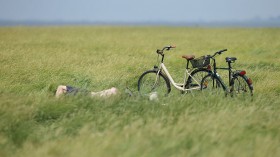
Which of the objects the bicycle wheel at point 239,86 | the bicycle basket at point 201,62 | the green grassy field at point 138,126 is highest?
the bicycle basket at point 201,62

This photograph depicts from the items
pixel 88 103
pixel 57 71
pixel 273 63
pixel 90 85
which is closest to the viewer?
pixel 88 103

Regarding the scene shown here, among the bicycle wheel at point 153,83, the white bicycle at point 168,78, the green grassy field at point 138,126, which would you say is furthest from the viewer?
the bicycle wheel at point 153,83

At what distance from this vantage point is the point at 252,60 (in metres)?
18.7

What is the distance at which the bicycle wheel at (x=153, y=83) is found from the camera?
9562 mm

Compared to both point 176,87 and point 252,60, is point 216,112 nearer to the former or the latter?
point 176,87

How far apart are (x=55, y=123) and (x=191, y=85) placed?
150 inches

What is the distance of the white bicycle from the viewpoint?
9080 mm

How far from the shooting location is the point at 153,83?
994cm

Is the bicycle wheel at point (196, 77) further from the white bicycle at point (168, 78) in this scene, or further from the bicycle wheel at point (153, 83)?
the bicycle wheel at point (153, 83)

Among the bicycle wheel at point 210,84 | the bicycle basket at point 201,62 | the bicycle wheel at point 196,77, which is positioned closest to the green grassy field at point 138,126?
the bicycle wheel at point 210,84

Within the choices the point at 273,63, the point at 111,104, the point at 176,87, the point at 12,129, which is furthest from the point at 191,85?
the point at 273,63

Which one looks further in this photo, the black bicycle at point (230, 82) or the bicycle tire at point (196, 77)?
the bicycle tire at point (196, 77)

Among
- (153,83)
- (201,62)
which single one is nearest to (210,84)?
(201,62)

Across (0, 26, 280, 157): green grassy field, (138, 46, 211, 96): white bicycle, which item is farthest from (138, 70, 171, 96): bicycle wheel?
(0, 26, 280, 157): green grassy field
